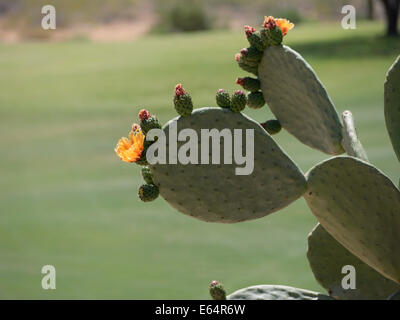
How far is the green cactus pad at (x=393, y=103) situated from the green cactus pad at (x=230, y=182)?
10.5 inches

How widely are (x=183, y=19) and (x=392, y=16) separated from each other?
836 centimetres

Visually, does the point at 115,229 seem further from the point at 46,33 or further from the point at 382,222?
the point at 46,33

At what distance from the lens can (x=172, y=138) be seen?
154cm

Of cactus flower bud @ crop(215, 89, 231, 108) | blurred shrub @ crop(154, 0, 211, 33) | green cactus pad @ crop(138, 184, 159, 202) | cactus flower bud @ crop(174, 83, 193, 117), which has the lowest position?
green cactus pad @ crop(138, 184, 159, 202)

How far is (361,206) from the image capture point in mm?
1643

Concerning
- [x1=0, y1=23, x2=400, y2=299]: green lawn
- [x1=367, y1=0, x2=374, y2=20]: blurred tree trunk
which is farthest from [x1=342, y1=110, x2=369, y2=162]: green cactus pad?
[x1=367, y1=0, x2=374, y2=20]: blurred tree trunk

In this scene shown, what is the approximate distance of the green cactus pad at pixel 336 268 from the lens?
1.87 metres

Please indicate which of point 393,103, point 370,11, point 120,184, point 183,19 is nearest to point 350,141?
point 393,103

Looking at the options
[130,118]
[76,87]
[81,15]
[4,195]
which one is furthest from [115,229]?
[81,15]

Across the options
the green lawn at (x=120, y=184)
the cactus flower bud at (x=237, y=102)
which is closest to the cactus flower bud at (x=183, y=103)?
the cactus flower bud at (x=237, y=102)

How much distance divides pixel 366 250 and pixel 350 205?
10cm

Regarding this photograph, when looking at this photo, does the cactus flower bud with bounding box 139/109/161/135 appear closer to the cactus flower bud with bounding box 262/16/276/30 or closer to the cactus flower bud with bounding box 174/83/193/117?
the cactus flower bud with bounding box 174/83/193/117

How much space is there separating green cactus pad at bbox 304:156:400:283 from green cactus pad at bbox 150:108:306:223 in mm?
50

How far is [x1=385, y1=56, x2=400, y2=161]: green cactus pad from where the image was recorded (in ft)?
5.72
